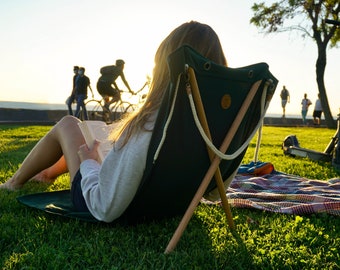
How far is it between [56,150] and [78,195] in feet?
2.25

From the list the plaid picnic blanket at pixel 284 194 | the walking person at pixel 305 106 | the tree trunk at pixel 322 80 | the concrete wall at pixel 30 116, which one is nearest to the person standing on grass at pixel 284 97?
the walking person at pixel 305 106

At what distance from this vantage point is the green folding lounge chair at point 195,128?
1.88 metres

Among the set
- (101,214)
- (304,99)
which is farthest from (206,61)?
(304,99)

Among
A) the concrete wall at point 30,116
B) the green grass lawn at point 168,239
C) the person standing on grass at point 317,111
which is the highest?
the green grass lawn at point 168,239

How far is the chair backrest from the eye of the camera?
1869 millimetres

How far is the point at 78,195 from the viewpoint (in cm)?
249

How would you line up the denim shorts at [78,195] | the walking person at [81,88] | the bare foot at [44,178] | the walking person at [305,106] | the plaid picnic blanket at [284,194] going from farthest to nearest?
the walking person at [305,106] → the walking person at [81,88] → the bare foot at [44,178] → the plaid picnic blanket at [284,194] → the denim shorts at [78,195]

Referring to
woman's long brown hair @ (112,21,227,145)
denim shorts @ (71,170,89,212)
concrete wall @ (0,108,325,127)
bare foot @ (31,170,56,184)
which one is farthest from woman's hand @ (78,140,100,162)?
concrete wall @ (0,108,325,127)

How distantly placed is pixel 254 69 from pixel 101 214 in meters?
1.14

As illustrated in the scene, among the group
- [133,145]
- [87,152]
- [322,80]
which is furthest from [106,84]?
[322,80]

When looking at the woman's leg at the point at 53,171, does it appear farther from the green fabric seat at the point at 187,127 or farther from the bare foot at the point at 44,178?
the green fabric seat at the point at 187,127

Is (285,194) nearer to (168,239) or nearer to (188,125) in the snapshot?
(168,239)

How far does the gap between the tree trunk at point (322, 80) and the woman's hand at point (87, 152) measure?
834 inches

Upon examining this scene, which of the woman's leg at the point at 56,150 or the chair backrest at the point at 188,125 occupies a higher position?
the chair backrest at the point at 188,125
